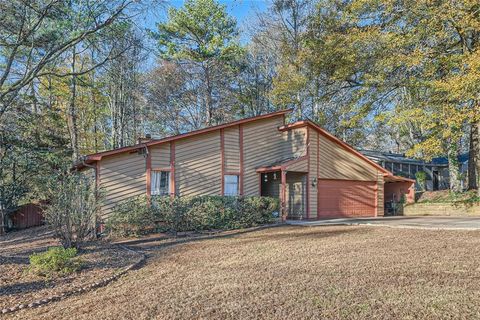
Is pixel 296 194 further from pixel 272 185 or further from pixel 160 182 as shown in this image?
pixel 160 182

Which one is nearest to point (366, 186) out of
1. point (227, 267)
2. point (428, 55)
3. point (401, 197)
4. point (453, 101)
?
point (401, 197)

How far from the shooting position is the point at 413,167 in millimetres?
25750

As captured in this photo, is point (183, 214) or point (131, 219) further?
point (183, 214)

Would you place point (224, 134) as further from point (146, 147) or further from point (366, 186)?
point (366, 186)

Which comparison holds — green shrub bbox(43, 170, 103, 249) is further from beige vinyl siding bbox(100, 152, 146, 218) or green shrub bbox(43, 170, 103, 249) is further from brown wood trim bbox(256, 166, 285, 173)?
brown wood trim bbox(256, 166, 285, 173)

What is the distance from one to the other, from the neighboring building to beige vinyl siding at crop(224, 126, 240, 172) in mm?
12956

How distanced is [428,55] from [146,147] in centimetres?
1233

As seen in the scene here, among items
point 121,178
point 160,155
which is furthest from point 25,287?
point 160,155

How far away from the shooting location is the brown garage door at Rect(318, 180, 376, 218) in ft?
51.1

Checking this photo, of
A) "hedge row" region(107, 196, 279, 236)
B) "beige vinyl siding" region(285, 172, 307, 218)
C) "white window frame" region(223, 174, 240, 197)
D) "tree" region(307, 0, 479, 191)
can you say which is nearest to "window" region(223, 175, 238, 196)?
"white window frame" region(223, 174, 240, 197)

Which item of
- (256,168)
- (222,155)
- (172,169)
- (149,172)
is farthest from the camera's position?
(256,168)

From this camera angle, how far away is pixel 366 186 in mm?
17016

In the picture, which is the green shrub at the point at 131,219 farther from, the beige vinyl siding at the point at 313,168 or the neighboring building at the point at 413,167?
the neighboring building at the point at 413,167

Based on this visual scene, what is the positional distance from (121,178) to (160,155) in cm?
159
